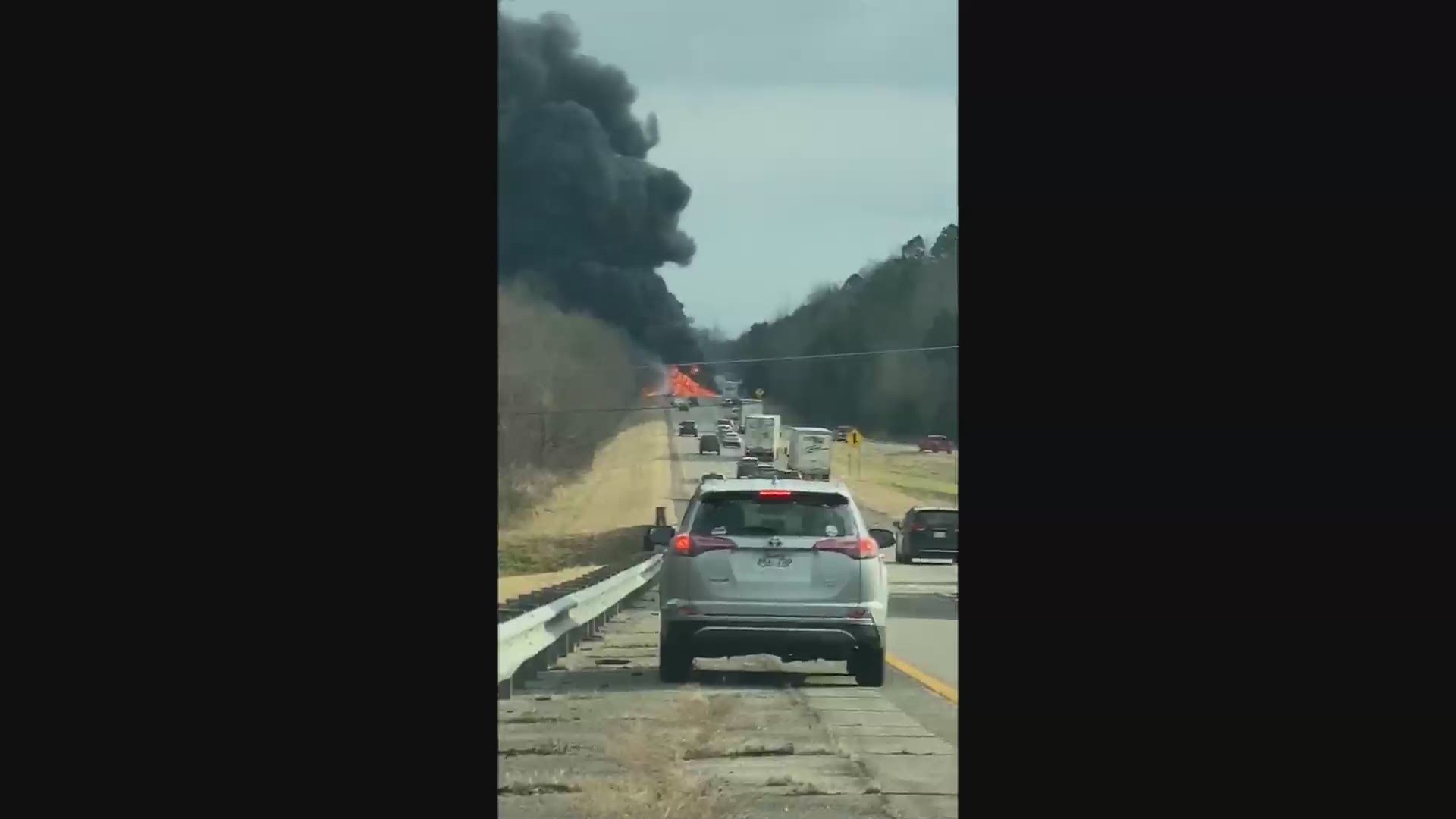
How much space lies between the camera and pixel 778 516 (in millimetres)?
10453

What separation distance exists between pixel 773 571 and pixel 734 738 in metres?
1.60

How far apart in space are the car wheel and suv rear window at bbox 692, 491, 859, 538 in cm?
94

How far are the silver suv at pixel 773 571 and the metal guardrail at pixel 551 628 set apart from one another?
385 mm

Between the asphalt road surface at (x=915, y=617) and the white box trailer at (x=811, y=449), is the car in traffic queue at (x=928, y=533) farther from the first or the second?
the white box trailer at (x=811, y=449)

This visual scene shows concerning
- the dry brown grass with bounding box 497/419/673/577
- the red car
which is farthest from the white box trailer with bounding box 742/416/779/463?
the red car

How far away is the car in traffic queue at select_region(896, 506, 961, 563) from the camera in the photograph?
24016mm

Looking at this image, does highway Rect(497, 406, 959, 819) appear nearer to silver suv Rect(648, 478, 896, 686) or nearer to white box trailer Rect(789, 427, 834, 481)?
silver suv Rect(648, 478, 896, 686)

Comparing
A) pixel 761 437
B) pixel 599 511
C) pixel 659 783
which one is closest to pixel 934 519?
pixel 761 437

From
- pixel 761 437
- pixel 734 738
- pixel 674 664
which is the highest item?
pixel 761 437

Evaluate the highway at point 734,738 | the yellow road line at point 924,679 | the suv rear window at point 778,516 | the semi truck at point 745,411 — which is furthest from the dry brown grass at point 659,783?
the semi truck at point 745,411

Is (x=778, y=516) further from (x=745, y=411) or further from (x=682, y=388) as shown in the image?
(x=745, y=411)

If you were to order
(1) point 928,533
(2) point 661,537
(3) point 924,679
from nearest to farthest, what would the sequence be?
1. (2) point 661,537
2. (3) point 924,679
3. (1) point 928,533
